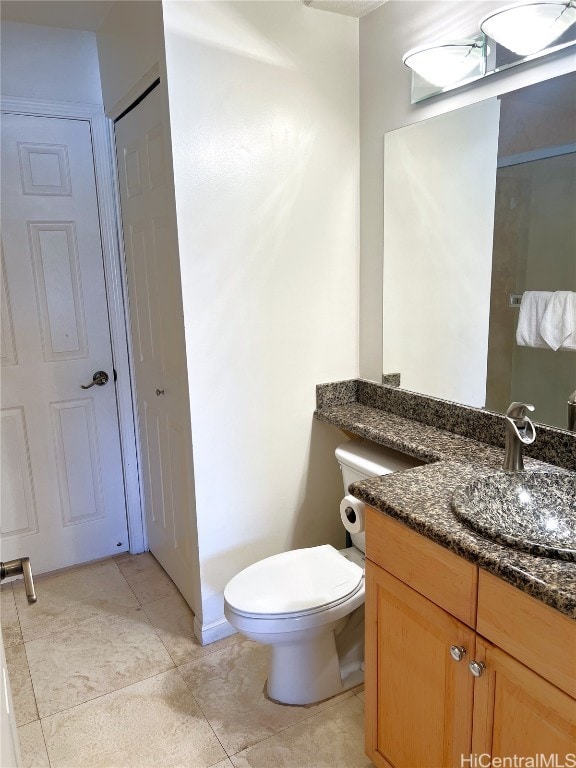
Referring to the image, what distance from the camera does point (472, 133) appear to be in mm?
1732

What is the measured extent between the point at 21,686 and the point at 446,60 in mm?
2507

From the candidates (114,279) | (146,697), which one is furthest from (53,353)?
(146,697)

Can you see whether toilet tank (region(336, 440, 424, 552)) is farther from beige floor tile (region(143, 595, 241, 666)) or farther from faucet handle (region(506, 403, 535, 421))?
beige floor tile (region(143, 595, 241, 666))

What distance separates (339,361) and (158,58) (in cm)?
125

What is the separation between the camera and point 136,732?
1717 millimetres

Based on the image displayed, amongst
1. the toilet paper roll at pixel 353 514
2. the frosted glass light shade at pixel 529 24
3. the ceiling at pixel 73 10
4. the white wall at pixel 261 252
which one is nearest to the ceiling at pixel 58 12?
the ceiling at pixel 73 10

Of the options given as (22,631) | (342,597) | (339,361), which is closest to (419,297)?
(339,361)

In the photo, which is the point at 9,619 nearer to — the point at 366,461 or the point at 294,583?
the point at 294,583

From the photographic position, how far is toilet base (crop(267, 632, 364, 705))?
5.83 ft

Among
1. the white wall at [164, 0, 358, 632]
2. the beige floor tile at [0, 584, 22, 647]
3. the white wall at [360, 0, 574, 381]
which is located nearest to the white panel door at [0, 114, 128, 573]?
the beige floor tile at [0, 584, 22, 647]

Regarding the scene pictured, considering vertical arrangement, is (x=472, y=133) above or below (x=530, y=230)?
above

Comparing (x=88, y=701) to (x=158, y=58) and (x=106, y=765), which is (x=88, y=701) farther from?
(x=158, y=58)

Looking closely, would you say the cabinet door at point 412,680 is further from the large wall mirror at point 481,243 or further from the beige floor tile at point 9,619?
the beige floor tile at point 9,619

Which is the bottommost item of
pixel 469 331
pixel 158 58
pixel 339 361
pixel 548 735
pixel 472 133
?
pixel 548 735
